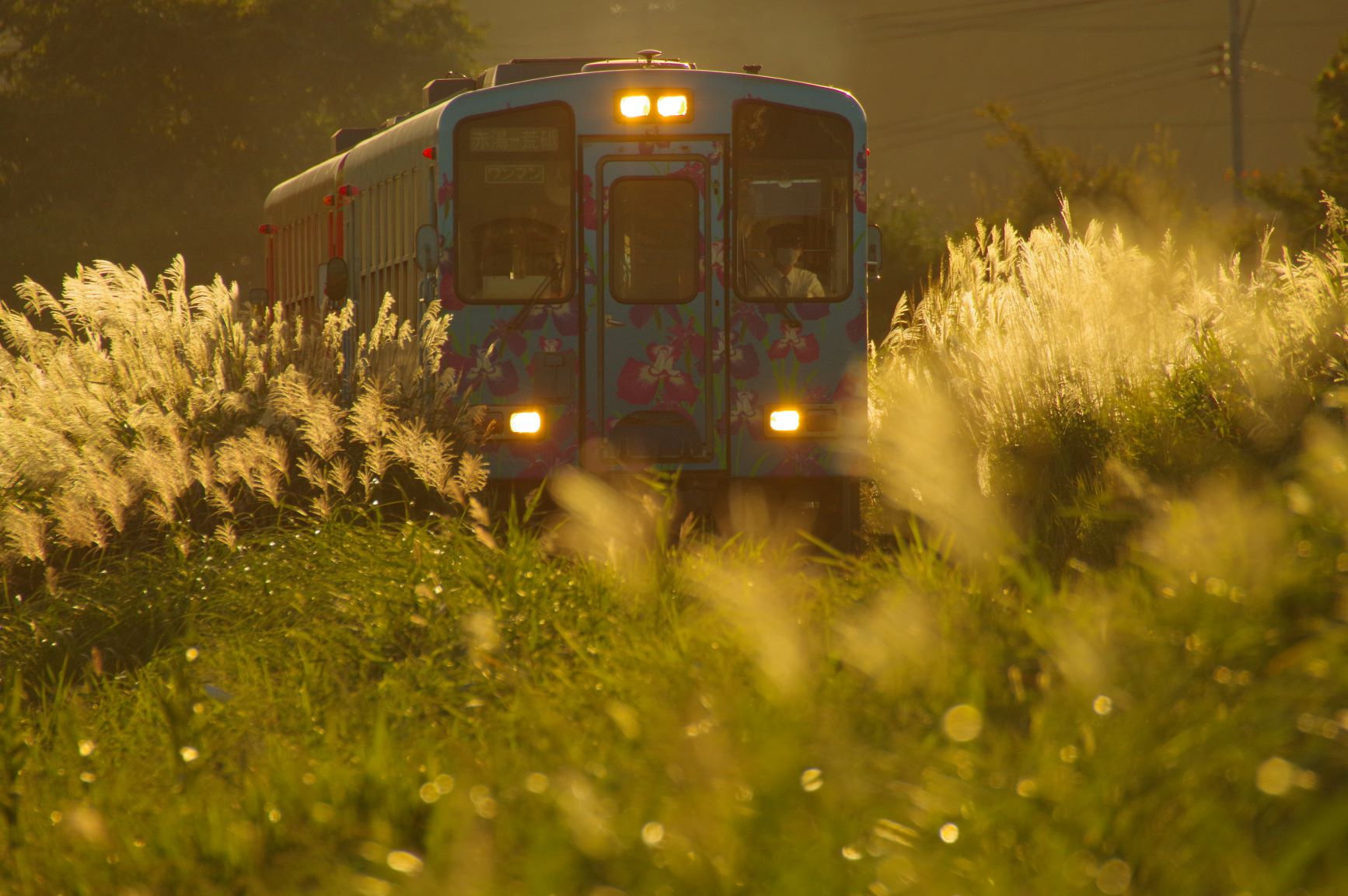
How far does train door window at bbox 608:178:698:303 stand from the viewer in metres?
9.05

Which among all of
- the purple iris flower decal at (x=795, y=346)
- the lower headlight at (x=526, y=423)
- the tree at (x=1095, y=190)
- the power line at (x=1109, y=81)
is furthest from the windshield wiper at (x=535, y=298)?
the power line at (x=1109, y=81)

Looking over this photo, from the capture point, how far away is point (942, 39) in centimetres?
6062

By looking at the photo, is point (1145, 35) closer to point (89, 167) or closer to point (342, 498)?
point (89, 167)

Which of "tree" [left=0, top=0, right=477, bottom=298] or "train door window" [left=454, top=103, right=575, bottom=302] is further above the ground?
"tree" [left=0, top=0, right=477, bottom=298]

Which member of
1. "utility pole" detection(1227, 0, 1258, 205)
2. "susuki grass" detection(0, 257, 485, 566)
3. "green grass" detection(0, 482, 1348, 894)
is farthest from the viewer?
"utility pole" detection(1227, 0, 1258, 205)

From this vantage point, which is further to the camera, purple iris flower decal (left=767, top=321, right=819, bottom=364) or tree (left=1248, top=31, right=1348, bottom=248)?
tree (left=1248, top=31, right=1348, bottom=248)

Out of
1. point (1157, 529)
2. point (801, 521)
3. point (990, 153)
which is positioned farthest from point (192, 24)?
point (1157, 529)

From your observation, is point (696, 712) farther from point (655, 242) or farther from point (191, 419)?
point (655, 242)

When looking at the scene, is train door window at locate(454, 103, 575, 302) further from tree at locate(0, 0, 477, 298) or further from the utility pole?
tree at locate(0, 0, 477, 298)

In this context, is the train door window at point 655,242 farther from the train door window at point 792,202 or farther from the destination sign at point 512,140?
the destination sign at point 512,140

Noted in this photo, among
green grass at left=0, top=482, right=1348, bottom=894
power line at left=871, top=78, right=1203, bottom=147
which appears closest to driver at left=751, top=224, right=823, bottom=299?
green grass at left=0, top=482, right=1348, bottom=894

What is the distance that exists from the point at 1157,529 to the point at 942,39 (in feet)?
192

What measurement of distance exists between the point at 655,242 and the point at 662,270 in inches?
6.0

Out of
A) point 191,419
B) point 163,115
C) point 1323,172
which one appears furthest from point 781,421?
point 163,115
